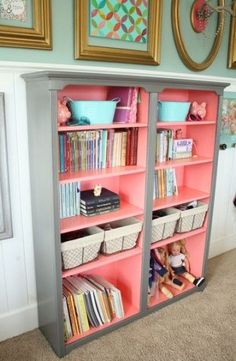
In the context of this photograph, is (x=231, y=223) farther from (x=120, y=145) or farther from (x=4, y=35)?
(x=4, y=35)

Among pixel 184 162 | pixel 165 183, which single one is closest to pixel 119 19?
pixel 184 162

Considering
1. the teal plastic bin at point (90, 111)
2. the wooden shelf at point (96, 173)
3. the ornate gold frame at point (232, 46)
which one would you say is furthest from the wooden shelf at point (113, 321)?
the ornate gold frame at point (232, 46)

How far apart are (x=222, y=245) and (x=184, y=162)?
127cm

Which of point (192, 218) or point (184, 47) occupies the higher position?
point (184, 47)

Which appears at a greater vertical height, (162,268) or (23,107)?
(23,107)

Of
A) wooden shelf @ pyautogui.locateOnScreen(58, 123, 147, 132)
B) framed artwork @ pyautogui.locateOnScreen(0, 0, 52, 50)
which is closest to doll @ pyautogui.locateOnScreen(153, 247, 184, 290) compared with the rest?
wooden shelf @ pyautogui.locateOnScreen(58, 123, 147, 132)

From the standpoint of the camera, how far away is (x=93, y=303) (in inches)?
75.1

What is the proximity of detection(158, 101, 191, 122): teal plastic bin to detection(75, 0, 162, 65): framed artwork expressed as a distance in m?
0.31

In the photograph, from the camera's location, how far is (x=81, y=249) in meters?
1.73

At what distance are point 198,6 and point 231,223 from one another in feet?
6.13

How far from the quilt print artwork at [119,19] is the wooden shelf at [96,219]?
1012 millimetres

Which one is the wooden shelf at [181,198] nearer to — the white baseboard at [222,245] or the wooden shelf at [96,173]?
the wooden shelf at [96,173]

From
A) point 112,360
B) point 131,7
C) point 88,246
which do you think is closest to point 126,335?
point 112,360

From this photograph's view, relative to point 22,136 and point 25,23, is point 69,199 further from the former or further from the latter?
point 25,23
